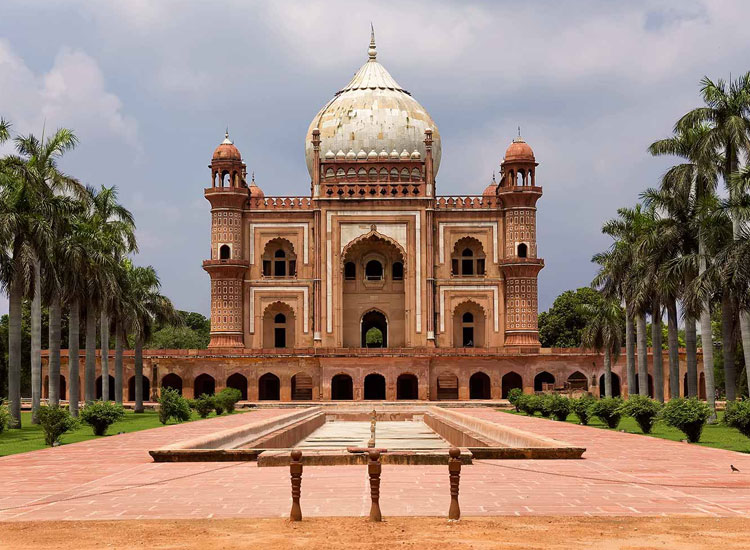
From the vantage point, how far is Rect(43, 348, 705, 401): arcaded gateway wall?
137 ft

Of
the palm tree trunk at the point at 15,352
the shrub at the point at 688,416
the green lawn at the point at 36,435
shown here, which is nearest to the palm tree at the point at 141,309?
the green lawn at the point at 36,435

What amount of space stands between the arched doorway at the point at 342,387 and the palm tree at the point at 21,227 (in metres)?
21.8

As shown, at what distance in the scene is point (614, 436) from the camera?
61.2ft

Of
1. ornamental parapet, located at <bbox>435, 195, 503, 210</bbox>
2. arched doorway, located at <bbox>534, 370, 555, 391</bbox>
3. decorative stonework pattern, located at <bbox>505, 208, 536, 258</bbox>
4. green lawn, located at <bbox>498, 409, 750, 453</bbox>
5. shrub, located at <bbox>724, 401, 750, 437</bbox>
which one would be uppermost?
ornamental parapet, located at <bbox>435, 195, 503, 210</bbox>

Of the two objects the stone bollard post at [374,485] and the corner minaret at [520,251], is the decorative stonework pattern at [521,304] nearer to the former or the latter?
the corner minaret at [520,251]

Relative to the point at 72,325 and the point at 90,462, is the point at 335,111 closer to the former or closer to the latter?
the point at 72,325

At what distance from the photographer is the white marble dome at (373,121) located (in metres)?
49.0

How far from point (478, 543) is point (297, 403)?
107 feet

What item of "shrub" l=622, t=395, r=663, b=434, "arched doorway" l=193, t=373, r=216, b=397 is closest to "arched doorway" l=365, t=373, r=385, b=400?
"arched doorway" l=193, t=373, r=216, b=397

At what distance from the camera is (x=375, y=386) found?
46.0 metres

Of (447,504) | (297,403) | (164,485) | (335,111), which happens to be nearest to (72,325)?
(297,403)

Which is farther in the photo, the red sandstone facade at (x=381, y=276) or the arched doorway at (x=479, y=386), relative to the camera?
the arched doorway at (x=479, y=386)

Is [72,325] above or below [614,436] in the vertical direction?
above

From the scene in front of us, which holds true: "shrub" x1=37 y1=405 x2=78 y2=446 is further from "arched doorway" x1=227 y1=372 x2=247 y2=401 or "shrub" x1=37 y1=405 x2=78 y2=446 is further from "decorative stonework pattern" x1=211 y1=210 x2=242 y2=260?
"decorative stonework pattern" x1=211 y1=210 x2=242 y2=260
